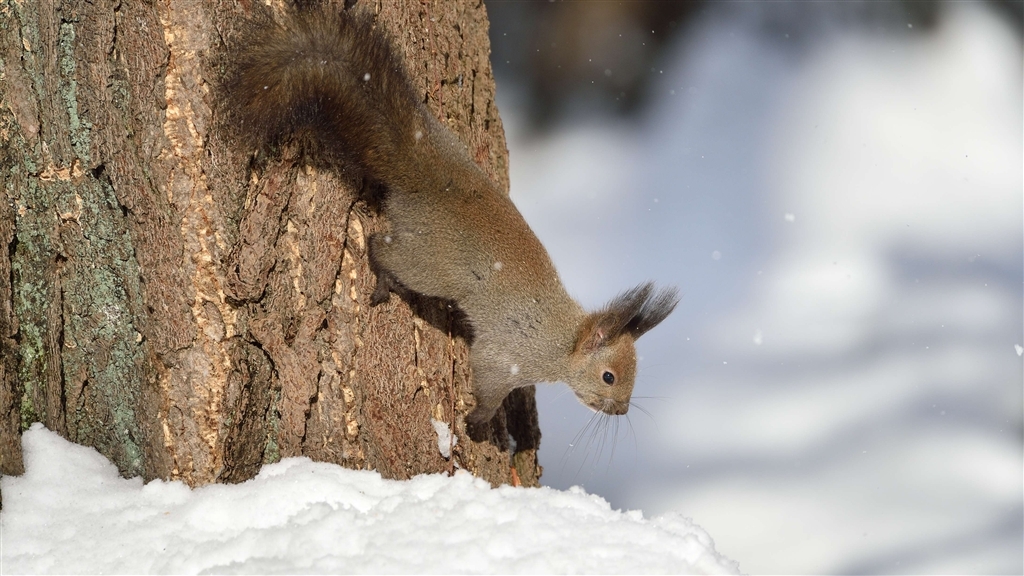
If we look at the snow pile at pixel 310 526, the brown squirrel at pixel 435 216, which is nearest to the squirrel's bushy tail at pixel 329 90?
the brown squirrel at pixel 435 216

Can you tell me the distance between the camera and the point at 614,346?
2.48 m

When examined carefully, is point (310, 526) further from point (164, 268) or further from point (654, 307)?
point (654, 307)

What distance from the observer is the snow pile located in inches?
58.1

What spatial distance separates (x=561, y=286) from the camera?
2400 millimetres

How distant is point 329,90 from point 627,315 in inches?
40.0

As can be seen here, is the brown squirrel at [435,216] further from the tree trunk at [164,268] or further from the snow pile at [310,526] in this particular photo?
the snow pile at [310,526]

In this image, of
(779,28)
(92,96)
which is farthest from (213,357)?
(779,28)

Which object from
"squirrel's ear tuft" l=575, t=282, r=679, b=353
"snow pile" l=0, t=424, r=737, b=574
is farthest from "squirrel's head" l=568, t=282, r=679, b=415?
"snow pile" l=0, t=424, r=737, b=574

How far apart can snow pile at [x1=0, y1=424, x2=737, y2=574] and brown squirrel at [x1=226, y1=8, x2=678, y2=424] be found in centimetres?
49

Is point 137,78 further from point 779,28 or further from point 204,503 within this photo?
point 779,28

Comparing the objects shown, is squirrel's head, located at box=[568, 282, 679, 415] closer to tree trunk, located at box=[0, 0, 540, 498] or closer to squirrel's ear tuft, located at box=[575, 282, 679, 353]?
squirrel's ear tuft, located at box=[575, 282, 679, 353]

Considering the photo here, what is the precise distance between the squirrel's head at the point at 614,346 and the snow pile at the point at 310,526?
Answer: 2.29ft

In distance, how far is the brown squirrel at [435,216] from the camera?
1785mm

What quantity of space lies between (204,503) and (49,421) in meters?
0.42
